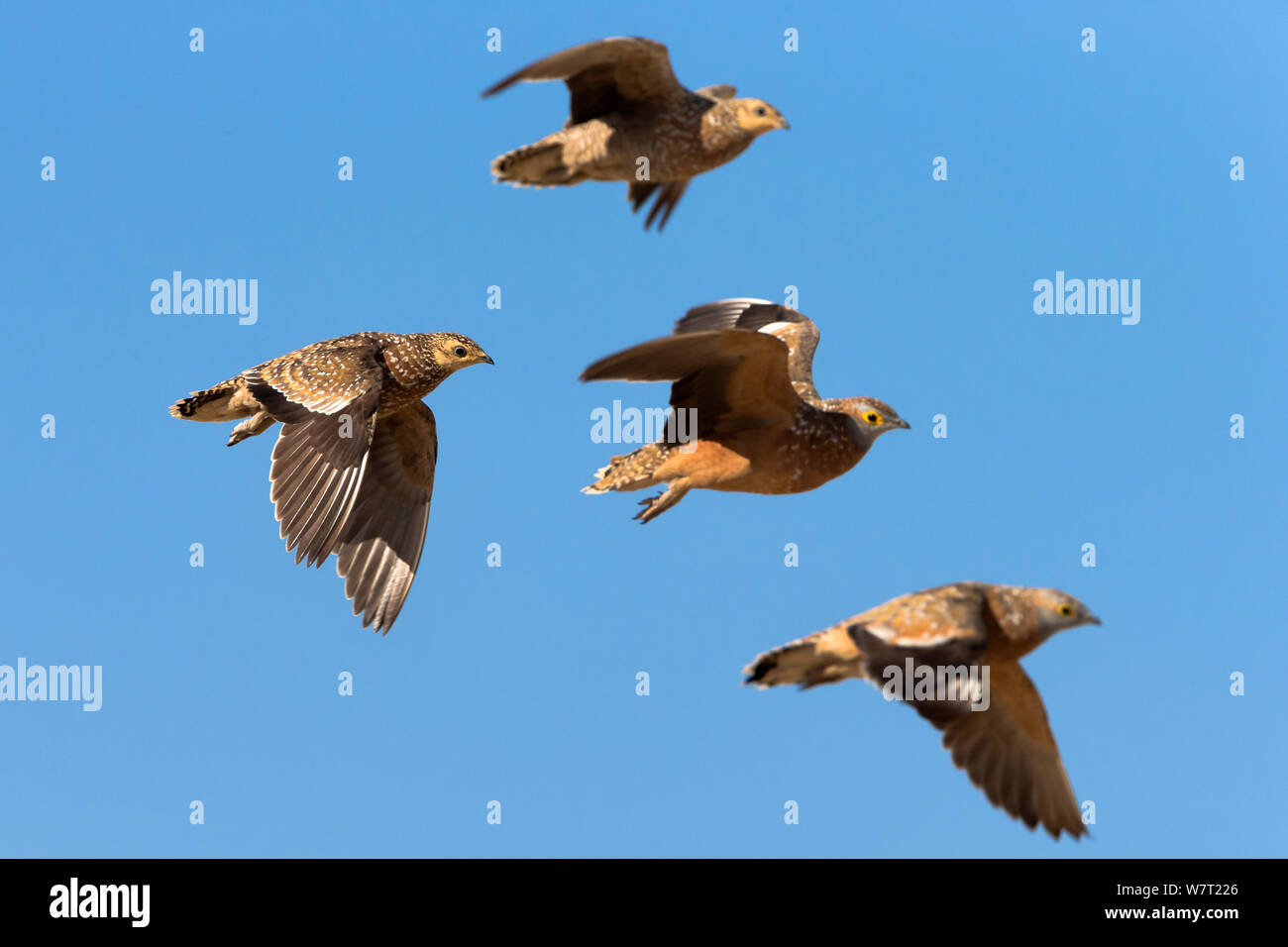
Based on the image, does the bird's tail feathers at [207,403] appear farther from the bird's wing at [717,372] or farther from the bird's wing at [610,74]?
the bird's wing at [717,372]

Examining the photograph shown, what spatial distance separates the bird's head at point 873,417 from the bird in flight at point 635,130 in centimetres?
255

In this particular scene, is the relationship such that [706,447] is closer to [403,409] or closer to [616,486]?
[616,486]

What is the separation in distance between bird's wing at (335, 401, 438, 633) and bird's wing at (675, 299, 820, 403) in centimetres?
275

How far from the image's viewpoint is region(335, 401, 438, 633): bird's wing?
1457cm

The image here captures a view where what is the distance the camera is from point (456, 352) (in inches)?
573

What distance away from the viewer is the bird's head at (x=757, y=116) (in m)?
13.9

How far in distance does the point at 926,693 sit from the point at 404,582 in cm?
582

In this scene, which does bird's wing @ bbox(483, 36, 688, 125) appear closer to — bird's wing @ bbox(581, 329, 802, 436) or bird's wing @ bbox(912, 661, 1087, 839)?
bird's wing @ bbox(581, 329, 802, 436)

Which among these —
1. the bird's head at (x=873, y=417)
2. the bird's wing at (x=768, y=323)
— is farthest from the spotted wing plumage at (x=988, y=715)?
the bird's wing at (x=768, y=323)

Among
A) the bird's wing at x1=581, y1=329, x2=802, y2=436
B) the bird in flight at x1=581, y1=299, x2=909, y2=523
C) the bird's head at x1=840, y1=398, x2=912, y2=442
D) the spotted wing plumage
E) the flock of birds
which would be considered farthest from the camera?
the bird's head at x1=840, y1=398, x2=912, y2=442

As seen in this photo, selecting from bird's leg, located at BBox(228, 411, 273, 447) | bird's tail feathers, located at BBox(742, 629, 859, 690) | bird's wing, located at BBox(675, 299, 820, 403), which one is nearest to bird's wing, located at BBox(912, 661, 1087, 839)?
bird's tail feathers, located at BBox(742, 629, 859, 690)

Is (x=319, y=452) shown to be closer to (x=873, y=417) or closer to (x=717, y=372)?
(x=717, y=372)

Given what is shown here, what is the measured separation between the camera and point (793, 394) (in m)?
13.1

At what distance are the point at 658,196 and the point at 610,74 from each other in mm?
1926
